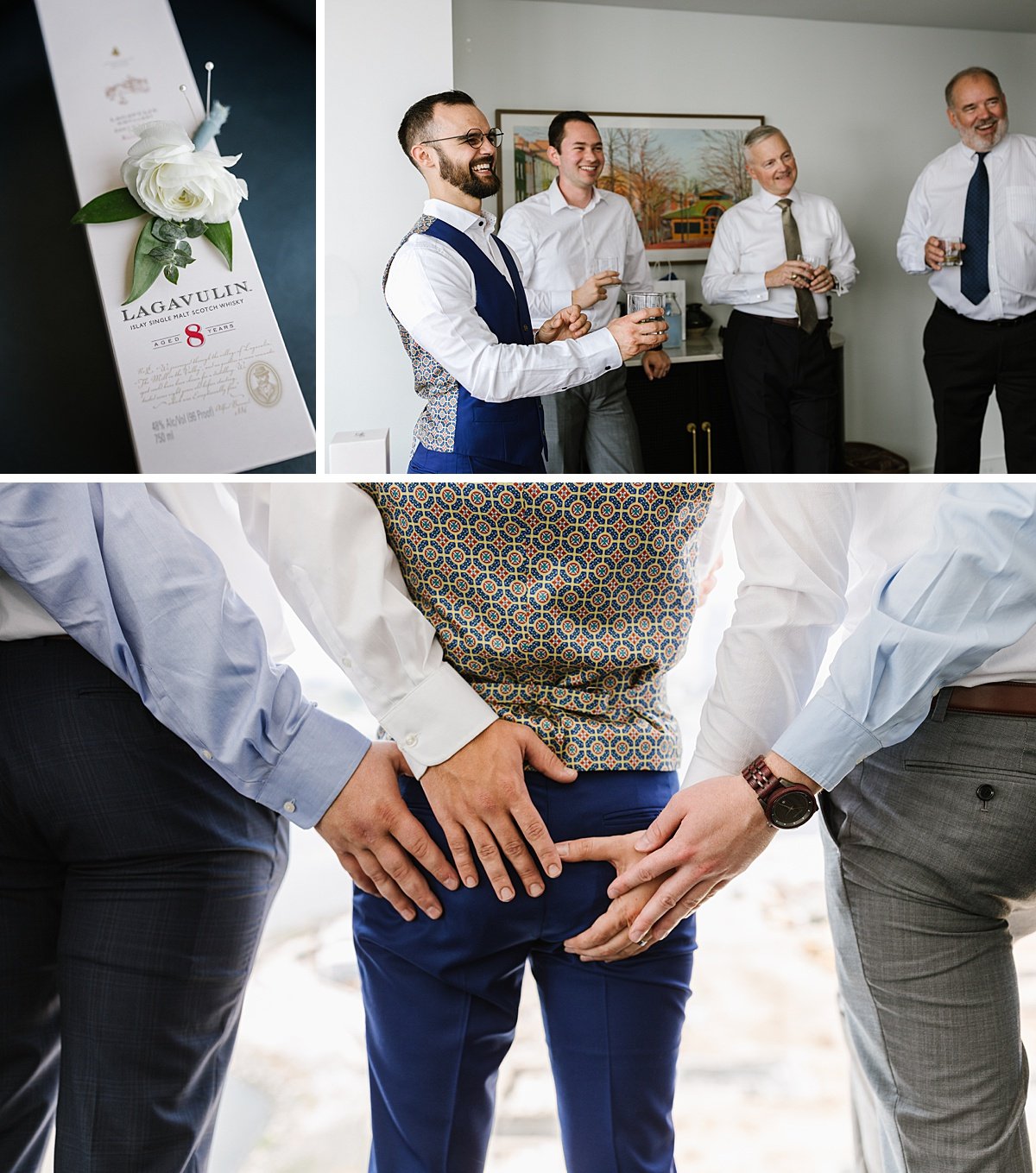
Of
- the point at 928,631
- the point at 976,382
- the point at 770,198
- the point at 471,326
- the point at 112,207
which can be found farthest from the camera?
the point at 976,382

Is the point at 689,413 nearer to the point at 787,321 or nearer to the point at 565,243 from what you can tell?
the point at 787,321

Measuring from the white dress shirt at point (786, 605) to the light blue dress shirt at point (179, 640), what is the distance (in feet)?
1.10

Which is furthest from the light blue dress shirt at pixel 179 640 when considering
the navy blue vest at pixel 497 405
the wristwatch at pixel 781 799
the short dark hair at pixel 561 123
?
the short dark hair at pixel 561 123

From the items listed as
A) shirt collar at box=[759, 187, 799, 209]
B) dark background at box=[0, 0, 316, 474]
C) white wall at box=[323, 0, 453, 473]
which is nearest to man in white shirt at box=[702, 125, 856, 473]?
shirt collar at box=[759, 187, 799, 209]

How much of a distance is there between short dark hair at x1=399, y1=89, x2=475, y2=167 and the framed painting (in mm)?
127

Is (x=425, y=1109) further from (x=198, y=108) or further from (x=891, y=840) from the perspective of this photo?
(x=198, y=108)

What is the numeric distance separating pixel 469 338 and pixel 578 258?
241 mm

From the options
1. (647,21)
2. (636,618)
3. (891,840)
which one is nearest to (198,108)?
(647,21)

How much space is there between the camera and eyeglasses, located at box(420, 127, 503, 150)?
1.48m

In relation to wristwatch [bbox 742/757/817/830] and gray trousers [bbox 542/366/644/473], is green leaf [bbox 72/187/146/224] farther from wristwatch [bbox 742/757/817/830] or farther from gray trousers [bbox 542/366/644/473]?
wristwatch [bbox 742/757/817/830]

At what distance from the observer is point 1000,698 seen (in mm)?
888

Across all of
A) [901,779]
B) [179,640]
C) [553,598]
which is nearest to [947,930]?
[901,779]

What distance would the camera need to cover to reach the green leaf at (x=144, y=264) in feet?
5.05

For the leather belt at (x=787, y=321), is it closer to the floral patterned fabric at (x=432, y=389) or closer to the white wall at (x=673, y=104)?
the white wall at (x=673, y=104)
